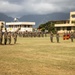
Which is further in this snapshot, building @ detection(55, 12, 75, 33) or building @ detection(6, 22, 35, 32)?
building @ detection(6, 22, 35, 32)

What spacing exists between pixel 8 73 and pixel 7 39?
21.3m

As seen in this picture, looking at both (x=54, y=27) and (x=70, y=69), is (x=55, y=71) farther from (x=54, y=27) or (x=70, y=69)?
(x=54, y=27)

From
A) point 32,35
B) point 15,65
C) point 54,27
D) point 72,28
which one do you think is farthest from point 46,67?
point 54,27

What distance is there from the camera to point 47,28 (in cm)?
11656

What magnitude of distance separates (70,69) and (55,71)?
911 mm

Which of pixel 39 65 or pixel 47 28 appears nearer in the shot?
pixel 39 65

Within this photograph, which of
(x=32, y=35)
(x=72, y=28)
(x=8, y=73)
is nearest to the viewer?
(x=8, y=73)

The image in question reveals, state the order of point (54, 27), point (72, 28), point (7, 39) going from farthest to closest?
point (54, 27) → point (72, 28) → point (7, 39)

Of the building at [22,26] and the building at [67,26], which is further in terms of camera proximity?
the building at [22,26]

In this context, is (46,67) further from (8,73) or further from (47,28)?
(47,28)

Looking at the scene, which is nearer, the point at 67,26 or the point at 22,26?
the point at 67,26

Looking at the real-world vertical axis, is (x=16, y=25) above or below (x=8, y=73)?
above

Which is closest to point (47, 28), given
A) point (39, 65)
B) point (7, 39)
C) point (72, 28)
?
point (72, 28)

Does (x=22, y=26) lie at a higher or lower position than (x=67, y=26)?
higher
